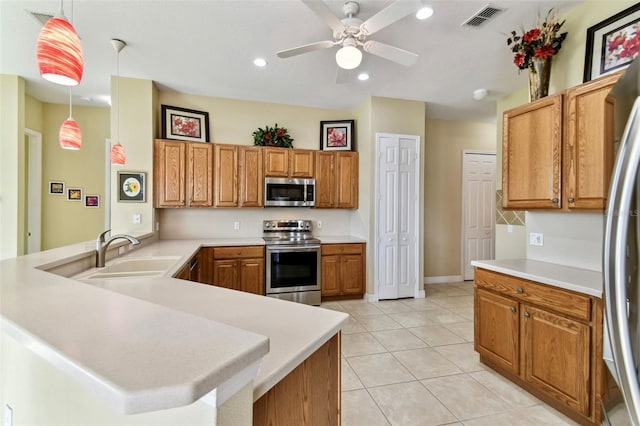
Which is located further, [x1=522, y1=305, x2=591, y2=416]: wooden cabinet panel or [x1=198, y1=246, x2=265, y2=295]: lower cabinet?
[x1=198, y1=246, x2=265, y2=295]: lower cabinet

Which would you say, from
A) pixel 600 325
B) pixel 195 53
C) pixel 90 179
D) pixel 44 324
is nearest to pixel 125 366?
pixel 44 324

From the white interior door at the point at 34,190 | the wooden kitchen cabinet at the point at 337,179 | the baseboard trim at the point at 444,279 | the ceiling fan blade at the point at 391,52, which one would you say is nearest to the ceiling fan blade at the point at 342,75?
the ceiling fan blade at the point at 391,52

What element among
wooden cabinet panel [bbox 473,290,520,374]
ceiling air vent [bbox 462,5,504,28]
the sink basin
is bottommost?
wooden cabinet panel [bbox 473,290,520,374]

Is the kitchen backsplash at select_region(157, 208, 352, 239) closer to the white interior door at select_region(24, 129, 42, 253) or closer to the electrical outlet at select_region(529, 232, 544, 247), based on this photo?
the white interior door at select_region(24, 129, 42, 253)

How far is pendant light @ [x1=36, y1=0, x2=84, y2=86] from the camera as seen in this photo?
1.23m

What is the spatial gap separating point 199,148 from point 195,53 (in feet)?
4.13

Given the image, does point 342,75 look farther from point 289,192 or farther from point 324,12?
point 289,192

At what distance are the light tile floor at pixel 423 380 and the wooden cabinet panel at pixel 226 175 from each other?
2295 millimetres

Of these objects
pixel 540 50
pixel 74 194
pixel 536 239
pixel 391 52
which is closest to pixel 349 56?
pixel 391 52

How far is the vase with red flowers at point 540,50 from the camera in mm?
2303

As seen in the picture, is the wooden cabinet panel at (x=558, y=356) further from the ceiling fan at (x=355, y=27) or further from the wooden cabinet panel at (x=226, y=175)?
the wooden cabinet panel at (x=226, y=175)

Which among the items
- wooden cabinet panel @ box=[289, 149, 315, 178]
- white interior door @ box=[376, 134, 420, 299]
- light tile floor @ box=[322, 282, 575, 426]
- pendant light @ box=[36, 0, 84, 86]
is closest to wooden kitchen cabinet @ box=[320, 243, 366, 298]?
white interior door @ box=[376, 134, 420, 299]

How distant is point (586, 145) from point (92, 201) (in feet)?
19.2

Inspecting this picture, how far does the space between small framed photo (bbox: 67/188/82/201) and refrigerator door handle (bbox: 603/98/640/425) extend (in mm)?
5761
